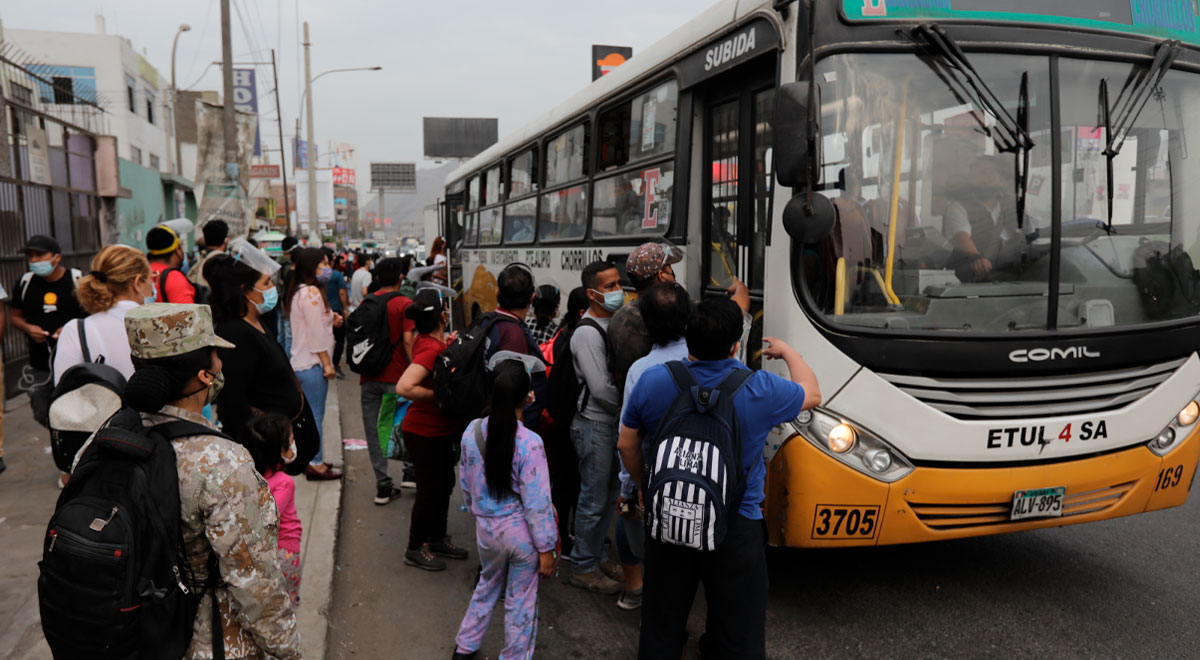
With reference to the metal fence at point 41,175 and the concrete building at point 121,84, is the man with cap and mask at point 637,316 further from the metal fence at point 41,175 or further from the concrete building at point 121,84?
the concrete building at point 121,84

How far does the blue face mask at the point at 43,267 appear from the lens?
21.0ft

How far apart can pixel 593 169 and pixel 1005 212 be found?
3584mm

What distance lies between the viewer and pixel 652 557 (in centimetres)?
321

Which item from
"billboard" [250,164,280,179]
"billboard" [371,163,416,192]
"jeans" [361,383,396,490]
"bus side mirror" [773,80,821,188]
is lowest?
"jeans" [361,383,396,490]

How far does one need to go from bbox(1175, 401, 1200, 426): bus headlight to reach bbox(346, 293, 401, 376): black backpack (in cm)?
481

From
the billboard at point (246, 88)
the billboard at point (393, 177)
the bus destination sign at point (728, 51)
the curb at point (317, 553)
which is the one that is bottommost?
the curb at point (317, 553)

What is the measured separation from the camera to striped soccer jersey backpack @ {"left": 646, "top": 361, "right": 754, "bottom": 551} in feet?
9.48

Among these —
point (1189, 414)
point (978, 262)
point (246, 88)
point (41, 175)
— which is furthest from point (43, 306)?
point (246, 88)

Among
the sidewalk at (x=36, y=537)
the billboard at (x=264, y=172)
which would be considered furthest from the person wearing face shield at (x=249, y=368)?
the billboard at (x=264, y=172)

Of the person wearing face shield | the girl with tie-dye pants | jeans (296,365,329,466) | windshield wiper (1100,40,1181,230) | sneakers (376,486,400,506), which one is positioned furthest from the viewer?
sneakers (376,486,400,506)

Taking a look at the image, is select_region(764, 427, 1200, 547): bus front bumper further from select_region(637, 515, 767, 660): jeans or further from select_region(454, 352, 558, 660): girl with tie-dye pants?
select_region(454, 352, 558, 660): girl with tie-dye pants

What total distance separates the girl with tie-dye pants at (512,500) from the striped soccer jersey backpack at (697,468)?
0.61 meters

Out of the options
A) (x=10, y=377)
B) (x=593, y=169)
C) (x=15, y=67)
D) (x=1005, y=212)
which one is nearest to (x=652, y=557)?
(x=1005, y=212)

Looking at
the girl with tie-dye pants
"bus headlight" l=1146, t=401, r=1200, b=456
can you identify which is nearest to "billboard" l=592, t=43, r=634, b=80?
"bus headlight" l=1146, t=401, r=1200, b=456
